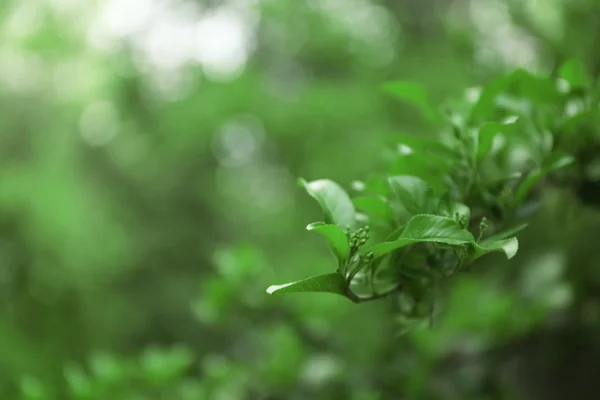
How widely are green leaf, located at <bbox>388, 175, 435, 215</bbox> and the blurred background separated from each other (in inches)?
27.2

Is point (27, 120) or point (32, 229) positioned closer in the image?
point (32, 229)

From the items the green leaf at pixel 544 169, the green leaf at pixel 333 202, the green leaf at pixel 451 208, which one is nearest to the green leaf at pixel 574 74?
the green leaf at pixel 544 169

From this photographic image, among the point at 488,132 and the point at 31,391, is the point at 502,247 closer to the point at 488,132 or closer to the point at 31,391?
the point at 488,132

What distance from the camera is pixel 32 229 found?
3000 millimetres

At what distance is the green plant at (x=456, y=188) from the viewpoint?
0.61 m

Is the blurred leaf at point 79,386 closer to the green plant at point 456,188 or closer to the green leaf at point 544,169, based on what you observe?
the green plant at point 456,188

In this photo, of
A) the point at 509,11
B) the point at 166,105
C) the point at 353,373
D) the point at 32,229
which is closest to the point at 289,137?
the point at 166,105

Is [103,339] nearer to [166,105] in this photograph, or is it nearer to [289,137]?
[166,105]

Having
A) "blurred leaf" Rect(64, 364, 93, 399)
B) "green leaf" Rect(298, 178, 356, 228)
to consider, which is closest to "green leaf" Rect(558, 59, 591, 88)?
"green leaf" Rect(298, 178, 356, 228)

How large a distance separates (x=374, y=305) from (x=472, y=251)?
177 cm

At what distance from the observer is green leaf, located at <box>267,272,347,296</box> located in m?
0.57

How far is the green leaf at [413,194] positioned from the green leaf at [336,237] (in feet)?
0.33

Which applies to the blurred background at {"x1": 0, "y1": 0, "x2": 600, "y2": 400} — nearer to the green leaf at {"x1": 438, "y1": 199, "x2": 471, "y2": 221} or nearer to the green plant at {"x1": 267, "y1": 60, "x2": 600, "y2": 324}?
the green plant at {"x1": 267, "y1": 60, "x2": 600, "y2": 324}

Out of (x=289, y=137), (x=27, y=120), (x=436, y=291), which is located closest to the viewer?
(x=436, y=291)
